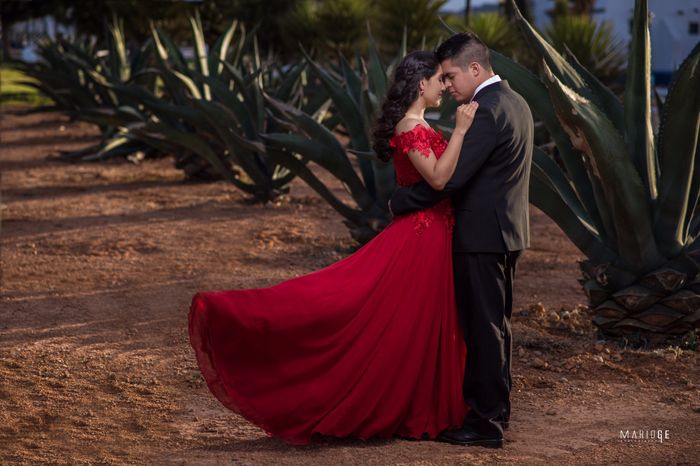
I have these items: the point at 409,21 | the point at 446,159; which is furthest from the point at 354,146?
the point at 409,21

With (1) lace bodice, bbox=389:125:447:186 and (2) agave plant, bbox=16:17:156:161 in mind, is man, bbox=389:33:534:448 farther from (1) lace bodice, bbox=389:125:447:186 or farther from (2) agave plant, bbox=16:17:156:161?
(2) agave plant, bbox=16:17:156:161

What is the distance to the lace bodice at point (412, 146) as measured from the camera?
389 cm

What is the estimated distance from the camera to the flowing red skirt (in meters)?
3.98

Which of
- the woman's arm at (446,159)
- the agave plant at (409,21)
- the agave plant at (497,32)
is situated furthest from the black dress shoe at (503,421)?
the agave plant at (409,21)

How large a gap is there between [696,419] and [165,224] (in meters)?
5.50

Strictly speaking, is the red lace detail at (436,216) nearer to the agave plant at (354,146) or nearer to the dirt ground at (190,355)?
the dirt ground at (190,355)

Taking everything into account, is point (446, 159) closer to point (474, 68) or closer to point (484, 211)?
point (484, 211)

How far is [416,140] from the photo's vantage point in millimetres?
3895

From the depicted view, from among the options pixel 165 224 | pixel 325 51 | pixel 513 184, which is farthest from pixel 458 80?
pixel 325 51

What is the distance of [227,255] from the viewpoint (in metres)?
7.59

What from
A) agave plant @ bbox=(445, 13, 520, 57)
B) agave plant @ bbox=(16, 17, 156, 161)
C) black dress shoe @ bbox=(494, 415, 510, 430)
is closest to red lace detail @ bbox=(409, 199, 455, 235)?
black dress shoe @ bbox=(494, 415, 510, 430)

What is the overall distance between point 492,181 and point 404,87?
495 millimetres

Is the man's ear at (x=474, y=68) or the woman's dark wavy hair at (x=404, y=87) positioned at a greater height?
the man's ear at (x=474, y=68)

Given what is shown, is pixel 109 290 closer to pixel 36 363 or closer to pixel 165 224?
pixel 36 363
